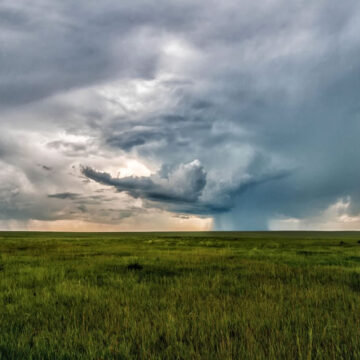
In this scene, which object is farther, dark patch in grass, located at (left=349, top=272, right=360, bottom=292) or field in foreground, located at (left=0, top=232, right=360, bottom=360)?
dark patch in grass, located at (left=349, top=272, right=360, bottom=292)

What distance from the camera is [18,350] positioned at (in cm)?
501

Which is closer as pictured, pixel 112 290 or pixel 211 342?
pixel 211 342

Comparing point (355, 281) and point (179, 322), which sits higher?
point (179, 322)

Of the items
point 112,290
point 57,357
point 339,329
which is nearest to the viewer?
point 57,357

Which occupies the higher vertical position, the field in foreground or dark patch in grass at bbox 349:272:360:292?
the field in foreground

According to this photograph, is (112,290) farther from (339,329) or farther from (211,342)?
(339,329)

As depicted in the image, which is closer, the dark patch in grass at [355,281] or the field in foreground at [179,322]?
the field in foreground at [179,322]

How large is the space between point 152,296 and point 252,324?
13.2 ft

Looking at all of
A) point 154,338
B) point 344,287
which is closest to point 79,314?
point 154,338

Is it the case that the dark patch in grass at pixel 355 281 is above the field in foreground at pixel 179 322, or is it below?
below

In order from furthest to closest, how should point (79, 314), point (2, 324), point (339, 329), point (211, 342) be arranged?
point (79, 314)
point (2, 324)
point (339, 329)
point (211, 342)

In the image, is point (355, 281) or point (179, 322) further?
point (355, 281)

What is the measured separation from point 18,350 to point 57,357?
836 millimetres

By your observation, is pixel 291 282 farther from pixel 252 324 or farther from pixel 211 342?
pixel 211 342
